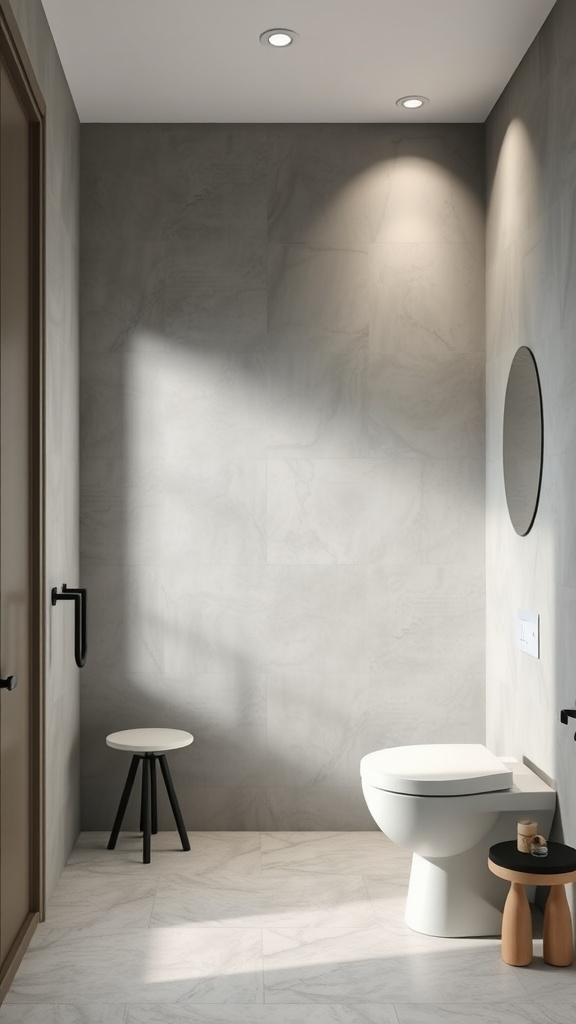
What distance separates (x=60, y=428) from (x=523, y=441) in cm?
144

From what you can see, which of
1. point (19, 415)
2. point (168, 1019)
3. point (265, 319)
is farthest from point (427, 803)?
point (265, 319)

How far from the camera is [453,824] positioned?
264cm

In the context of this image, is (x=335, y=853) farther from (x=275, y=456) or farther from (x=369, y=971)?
(x=275, y=456)

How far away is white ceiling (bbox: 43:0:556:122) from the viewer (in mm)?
2791

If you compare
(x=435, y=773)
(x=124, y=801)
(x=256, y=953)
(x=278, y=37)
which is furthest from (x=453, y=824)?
(x=278, y=37)

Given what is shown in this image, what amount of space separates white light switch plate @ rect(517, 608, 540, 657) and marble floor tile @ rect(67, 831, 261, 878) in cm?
112

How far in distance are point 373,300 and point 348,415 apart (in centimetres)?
43

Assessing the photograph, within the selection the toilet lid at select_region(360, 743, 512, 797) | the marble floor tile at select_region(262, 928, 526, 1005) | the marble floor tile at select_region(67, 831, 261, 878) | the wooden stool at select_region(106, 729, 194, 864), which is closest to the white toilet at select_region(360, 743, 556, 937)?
the toilet lid at select_region(360, 743, 512, 797)

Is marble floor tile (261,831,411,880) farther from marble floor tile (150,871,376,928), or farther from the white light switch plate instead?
the white light switch plate

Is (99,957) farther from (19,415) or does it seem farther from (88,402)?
(88,402)

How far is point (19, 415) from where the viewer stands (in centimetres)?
254

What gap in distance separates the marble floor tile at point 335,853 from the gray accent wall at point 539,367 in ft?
1.74

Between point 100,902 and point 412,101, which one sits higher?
point 412,101

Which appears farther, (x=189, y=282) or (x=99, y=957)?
(x=189, y=282)
